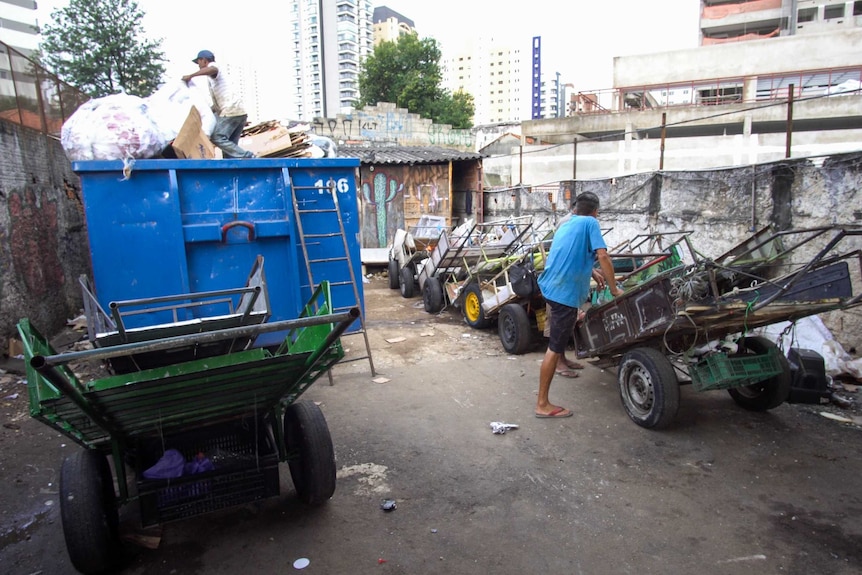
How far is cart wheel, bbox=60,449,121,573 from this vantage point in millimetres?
2395

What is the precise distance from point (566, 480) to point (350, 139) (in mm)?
18064

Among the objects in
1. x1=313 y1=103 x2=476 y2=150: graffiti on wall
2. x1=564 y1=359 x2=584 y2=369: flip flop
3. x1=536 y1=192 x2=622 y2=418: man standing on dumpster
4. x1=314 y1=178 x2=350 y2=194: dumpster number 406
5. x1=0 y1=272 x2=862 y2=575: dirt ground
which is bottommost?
x1=0 y1=272 x2=862 y2=575: dirt ground

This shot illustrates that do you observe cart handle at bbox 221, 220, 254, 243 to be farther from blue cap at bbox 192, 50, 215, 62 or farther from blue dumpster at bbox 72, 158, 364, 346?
blue cap at bbox 192, 50, 215, 62

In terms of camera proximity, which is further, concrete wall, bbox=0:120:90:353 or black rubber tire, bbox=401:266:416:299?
black rubber tire, bbox=401:266:416:299

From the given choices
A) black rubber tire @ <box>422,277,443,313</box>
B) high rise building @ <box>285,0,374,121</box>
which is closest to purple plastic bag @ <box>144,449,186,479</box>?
black rubber tire @ <box>422,277,443,313</box>

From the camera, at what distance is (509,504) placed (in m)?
3.18

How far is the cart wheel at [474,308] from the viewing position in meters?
7.36

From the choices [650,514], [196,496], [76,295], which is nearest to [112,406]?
[196,496]

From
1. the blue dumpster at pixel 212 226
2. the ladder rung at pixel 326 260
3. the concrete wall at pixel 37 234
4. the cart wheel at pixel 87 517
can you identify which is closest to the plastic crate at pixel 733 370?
the blue dumpster at pixel 212 226

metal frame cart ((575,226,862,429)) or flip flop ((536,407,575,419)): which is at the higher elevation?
metal frame cart ((575,226,862,429))

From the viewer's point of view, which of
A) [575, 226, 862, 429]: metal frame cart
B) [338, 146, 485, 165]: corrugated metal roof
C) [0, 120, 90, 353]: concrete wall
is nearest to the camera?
[575, 226, 862, 429]: metal frame cart

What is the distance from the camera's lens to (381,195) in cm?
1489

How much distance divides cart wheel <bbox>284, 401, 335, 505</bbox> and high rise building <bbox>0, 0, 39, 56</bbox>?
6238 centimetres

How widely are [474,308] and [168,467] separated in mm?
5392
